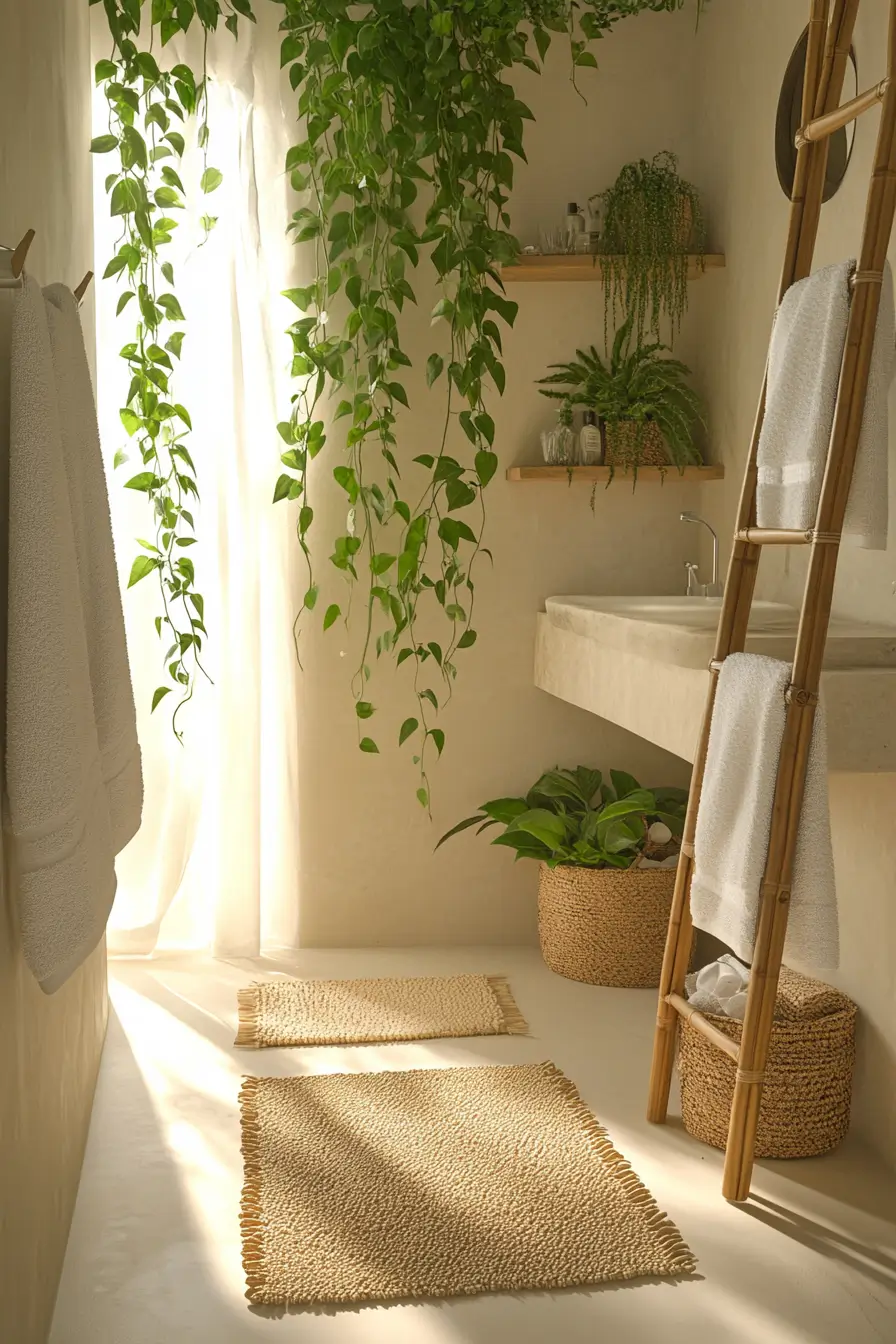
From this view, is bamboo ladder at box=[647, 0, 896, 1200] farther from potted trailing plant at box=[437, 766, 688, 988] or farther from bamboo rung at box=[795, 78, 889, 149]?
potted trailing plant at box=[437, 766, 688, 988]

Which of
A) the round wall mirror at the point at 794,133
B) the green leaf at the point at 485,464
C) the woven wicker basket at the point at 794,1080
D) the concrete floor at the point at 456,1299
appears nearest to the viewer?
the concrete floor at the point at 456,1299

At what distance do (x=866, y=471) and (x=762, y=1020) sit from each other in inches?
34.1

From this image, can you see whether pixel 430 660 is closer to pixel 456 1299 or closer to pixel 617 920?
pixel 617 920

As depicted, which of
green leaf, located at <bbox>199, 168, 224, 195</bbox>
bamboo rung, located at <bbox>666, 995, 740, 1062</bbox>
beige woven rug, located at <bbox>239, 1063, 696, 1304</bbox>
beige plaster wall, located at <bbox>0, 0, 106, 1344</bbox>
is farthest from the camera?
green leaf, located at <bbox>199, 168, 224, 195</bbox>

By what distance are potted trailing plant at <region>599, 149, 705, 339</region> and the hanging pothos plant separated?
0.30 metres

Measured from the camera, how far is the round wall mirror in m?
2.54

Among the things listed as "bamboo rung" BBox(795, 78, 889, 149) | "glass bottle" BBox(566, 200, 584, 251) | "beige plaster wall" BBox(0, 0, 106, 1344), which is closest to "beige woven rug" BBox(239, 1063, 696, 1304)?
"beige plaster wall" BBox(0, 0, 106, 1344)

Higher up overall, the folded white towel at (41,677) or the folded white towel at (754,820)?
the folded white towel at (41,677)

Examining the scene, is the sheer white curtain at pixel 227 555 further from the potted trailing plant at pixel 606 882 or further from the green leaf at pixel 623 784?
the green leaf at pixel 623 784

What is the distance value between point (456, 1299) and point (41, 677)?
114 cm

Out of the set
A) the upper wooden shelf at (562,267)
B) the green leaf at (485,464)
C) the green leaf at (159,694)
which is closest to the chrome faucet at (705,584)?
the green leaf at (485,464)

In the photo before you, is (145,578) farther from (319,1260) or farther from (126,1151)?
(319,1260)

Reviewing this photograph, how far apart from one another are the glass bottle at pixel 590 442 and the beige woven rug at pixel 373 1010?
1.34m

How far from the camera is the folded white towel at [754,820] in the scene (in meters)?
2.03
